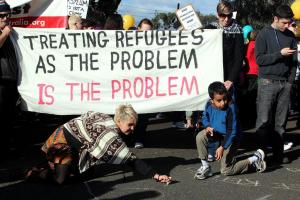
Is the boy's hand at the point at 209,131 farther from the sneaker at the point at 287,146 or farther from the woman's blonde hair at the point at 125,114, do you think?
the sneaker at the point at 287,146

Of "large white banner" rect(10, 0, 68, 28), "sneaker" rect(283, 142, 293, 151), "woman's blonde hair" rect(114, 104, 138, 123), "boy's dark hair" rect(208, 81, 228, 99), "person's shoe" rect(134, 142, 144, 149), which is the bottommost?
"sneaker" rect(283, 142, 293, 151)

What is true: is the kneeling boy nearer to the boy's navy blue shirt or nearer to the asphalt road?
the boy's navy blue shirt

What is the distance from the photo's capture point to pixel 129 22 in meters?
15.2

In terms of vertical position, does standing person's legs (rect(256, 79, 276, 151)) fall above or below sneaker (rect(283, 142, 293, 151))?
above

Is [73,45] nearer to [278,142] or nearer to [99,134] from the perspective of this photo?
[99,134]

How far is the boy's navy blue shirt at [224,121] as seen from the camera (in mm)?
5441

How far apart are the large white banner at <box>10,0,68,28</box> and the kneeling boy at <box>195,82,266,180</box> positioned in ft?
10.9

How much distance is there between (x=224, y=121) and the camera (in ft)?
18.0

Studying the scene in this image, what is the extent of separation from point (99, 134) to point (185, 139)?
3.11 meters

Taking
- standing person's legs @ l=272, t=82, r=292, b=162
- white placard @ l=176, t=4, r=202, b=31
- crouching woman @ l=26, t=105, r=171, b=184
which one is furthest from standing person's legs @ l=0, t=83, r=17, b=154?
standing person's legs @ l=272, t=82, r=292, b=162

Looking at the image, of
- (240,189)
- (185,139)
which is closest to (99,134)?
(240,189)

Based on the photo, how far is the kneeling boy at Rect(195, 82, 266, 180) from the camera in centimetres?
541

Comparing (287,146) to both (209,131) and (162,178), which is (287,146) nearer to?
(209,131)

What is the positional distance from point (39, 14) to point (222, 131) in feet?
12.2
